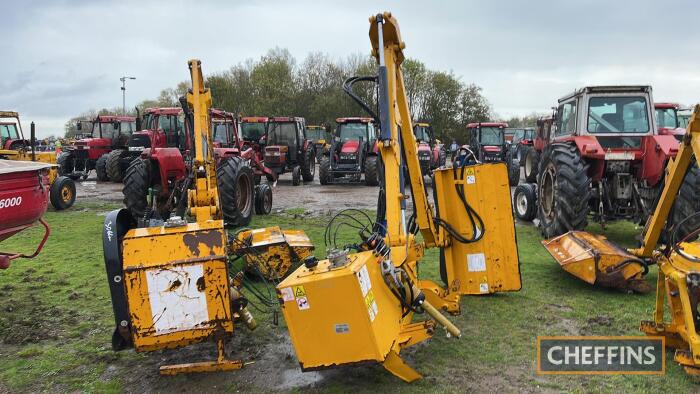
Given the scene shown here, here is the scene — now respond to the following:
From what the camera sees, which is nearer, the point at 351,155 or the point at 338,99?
the point at 351,155

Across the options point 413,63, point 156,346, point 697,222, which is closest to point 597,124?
point 697,222

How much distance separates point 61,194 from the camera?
37.2 ft

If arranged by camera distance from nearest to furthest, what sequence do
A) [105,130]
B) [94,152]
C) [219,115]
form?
[219,115] < [94,152] < [105,130]

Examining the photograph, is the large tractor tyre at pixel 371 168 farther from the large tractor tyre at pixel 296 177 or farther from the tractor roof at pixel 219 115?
the tractor roof at pixel 219 115

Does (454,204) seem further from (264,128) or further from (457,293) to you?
(264,128)

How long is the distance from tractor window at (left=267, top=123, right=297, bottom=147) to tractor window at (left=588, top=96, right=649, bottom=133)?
1141cm

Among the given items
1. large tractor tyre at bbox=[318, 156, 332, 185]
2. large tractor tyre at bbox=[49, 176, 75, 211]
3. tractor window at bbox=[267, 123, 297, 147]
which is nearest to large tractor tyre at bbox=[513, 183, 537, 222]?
large tractor tyre at bbox=[318, 156, 332, 185]

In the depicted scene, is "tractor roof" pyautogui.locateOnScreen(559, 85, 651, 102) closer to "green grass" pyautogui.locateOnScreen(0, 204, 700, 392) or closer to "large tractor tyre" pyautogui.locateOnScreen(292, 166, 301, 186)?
"green grass" pyautogui.locateOnScreen(0, 204, 700, 392)

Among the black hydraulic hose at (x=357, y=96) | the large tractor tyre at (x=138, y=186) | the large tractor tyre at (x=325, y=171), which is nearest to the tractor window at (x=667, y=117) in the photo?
the large tractor tyre at (x=325, y=171)

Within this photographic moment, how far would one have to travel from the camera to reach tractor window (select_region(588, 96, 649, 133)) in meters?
7.41

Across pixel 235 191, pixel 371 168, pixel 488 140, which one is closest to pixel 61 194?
pixel 235 191

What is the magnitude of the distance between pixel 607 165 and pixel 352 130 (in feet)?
33.5

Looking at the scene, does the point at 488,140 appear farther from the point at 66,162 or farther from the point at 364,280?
the point at 364,280

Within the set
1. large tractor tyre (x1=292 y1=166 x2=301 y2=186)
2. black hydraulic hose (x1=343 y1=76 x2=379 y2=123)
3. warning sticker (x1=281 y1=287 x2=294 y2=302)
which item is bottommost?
warning sticker (x1=281 y1=287 x2=294 y2=302)
